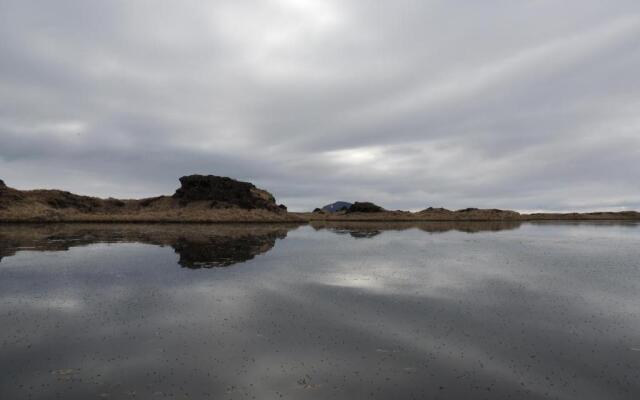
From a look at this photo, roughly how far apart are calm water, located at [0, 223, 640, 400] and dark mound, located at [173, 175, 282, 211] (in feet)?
280

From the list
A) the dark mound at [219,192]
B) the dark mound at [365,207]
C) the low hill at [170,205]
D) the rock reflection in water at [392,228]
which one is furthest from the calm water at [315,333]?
the dark mound at [365,207]

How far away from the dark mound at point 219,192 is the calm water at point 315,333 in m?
85.3

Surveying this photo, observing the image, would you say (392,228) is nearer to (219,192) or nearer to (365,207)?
(219,192)

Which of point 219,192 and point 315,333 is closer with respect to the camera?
point 315,333

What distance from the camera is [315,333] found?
10742mm

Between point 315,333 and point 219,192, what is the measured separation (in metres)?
101

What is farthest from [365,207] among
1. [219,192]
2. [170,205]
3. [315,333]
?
[315,333]

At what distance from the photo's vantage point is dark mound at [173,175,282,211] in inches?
4168

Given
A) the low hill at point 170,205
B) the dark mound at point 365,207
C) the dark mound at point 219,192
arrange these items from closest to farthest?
1. the low hill at point 170,205
2. the dark mound at point 219,192
3. the dark mound at point 365,207

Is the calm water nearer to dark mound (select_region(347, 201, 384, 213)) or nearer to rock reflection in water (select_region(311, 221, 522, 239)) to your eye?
rock reflection in water (select_region(311, 221, 522, 239))

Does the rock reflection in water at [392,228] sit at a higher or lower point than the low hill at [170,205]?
lower

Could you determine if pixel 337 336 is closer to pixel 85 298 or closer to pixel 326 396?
pixel 326 396

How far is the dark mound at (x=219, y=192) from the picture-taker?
106 metres

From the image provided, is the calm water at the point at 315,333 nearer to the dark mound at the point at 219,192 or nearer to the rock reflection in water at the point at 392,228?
the rock reflection in water at the point at 392,228
